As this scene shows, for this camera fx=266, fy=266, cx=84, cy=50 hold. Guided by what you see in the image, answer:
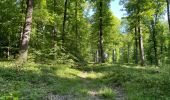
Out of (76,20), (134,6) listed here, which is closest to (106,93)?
(134,6)

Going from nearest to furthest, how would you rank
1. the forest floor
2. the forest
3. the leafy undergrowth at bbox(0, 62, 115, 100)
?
1. the leafy undergrowth at bbox(0, 62, 115, 100)
2. the forest floor
3. the forest

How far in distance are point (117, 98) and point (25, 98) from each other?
12.1 ft

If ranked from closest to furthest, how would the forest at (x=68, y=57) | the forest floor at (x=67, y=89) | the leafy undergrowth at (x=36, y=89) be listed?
the leafy undergrowth at (x=36, y=89) < the forest floor at (x=67, y=89) < the forest at (x=68, y=57)

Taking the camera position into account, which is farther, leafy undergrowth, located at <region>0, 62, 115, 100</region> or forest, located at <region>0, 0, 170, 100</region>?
forest, located at <region>0, 0, 170, 100</region>

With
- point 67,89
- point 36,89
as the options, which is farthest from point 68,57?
point 36,89

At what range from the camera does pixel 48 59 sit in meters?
23.7

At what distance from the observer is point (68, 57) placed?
27.9 metres

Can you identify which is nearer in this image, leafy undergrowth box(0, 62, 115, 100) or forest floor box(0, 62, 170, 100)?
leafy undergrowth box(0, 62, 115, 100)

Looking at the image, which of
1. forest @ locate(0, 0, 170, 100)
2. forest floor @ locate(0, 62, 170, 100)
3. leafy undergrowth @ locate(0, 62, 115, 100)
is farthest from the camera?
forest @ locate(0, 0, 170, 100)

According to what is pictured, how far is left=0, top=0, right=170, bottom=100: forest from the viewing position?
1088 centimetres

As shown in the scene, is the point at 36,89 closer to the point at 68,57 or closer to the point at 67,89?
the point at 67,89

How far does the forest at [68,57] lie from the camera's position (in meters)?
10.9

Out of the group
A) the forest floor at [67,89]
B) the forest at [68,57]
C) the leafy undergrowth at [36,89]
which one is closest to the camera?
the leafy undergrowth at [36,89]

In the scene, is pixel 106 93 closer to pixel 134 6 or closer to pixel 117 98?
pixel 117 98
